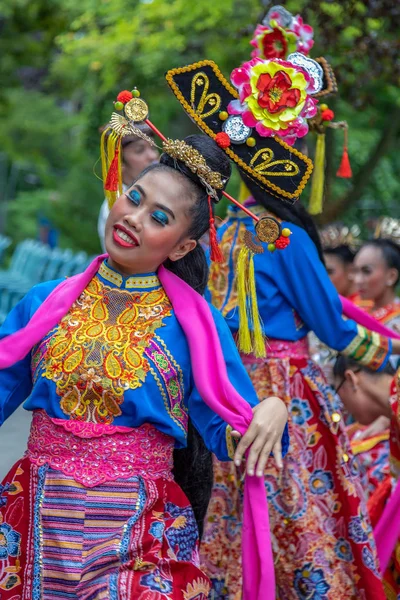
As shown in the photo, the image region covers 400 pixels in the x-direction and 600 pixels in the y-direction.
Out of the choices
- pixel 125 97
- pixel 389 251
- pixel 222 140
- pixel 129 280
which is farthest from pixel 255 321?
pixel 389 251

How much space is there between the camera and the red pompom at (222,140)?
3432 millimetres

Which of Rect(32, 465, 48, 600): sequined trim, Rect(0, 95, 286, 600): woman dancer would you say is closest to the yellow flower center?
Rect(0, 95, 286, 600): woman dancer

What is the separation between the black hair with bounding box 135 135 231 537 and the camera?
10.9 feet

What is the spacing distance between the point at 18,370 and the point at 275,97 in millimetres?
1316

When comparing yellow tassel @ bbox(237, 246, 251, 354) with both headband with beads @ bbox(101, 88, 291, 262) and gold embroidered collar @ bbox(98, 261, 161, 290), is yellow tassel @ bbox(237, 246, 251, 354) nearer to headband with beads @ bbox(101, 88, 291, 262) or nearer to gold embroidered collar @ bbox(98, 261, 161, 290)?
headband with beads @ bbox(101, 88, 291, 262)

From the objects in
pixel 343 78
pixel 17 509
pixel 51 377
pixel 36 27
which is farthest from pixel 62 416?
pixel 36 27

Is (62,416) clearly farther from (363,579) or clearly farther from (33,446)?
(363,579)

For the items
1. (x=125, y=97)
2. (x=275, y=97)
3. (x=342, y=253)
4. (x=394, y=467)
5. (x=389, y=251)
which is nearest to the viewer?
(x=125, y=97)

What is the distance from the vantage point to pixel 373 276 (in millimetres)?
6906

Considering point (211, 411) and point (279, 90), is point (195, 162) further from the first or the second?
point (211, 411)

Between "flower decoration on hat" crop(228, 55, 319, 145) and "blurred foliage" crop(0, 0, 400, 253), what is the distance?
58 cm

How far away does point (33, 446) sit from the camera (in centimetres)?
316

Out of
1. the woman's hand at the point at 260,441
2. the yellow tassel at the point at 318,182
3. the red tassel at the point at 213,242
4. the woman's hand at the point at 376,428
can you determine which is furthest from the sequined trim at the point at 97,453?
the woman's hand at the point at 376,428

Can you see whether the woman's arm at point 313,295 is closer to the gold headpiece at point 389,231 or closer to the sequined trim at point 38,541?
the sequined trim at point 38,541
